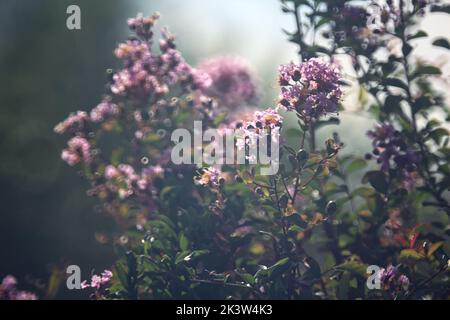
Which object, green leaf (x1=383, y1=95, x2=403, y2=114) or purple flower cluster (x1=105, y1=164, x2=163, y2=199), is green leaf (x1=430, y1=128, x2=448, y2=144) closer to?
green leaf (x1=383, y1=95, x2=403, y2=114)

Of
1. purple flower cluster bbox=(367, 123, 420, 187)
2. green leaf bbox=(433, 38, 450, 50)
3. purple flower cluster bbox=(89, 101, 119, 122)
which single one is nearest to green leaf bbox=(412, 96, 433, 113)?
purple flower cluster bbox=(367, 123, 420, 187)

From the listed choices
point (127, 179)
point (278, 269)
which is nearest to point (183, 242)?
point (278, 269)

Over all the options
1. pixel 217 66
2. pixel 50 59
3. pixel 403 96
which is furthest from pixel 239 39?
pixel 403 96

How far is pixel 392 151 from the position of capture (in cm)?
199

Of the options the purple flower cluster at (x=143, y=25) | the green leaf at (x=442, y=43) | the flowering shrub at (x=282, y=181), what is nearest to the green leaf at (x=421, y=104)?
the flowering shrub at (x=282, y=181)

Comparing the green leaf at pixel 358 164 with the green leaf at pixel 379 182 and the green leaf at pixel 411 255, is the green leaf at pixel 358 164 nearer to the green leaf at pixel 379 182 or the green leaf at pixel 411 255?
the green leaf at pixel 379 182

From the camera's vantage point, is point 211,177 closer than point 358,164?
A: Yes

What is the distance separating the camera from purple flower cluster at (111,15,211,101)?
2.36 meters

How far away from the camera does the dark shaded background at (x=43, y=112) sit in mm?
5590

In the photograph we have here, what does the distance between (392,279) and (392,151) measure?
484mm

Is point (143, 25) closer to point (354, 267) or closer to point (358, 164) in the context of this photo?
point (358, 164)

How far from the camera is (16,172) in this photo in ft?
20.5

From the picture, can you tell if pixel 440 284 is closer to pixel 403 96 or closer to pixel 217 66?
pixel 403 96
